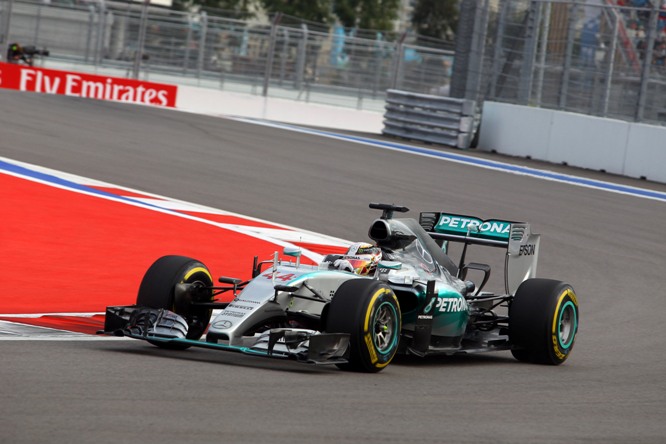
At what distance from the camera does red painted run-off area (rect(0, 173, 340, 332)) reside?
30.8ft

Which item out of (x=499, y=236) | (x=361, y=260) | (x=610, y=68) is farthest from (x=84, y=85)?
(x=361, y=260)

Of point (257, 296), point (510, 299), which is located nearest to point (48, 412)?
point (257, 296)

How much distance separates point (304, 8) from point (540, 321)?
61.3 metres

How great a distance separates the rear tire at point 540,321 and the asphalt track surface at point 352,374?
116mm

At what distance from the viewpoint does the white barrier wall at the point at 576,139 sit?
22.9m

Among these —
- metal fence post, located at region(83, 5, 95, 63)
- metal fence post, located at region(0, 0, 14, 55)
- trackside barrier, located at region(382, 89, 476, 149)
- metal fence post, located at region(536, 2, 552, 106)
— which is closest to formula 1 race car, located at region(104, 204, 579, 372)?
metal fence post, located at region(536, 2, 552, 106)

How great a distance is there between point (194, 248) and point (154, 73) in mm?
19958

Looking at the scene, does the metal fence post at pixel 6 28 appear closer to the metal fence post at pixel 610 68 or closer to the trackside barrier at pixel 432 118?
the trackside barrier at pixel 432 118

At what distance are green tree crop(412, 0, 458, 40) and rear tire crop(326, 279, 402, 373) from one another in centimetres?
7638

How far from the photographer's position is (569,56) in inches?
983

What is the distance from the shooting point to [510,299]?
8953mm

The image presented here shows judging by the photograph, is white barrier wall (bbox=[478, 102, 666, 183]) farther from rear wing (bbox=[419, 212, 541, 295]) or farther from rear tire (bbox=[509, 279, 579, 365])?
rear tire (bbox=[509, 279, 579, 365])

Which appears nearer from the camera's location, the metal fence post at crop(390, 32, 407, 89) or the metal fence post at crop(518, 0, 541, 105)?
the metal fence post at crop(518, 0, 541, 105)

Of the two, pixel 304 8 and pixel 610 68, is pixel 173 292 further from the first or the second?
pixel 304 8
